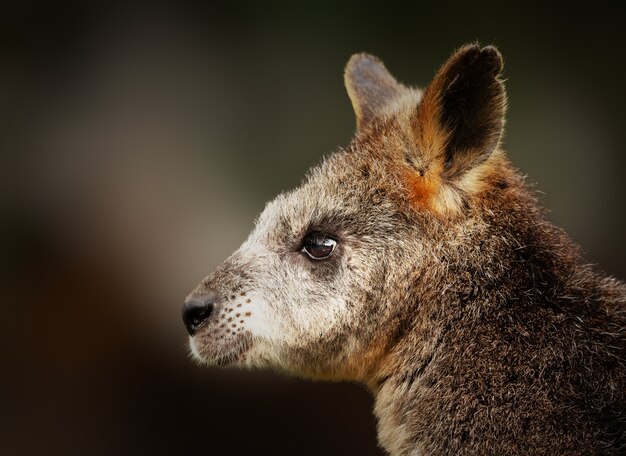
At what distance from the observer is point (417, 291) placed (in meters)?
3.93

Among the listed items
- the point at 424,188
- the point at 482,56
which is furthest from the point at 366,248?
the point at 482,56

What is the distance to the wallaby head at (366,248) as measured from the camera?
396 centimetres

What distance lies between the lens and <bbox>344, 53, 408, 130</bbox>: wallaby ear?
5.05 meters

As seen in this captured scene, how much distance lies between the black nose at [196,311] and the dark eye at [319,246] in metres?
0.58

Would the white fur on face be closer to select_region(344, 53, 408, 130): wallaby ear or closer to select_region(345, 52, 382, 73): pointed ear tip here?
select_region(344, 53, 408, 130): wallaby ear

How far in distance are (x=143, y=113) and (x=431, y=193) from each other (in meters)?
7.21

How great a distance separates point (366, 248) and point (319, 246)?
266mm

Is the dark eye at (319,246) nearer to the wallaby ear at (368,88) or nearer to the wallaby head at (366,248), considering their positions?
the wallaby head at (366,248)

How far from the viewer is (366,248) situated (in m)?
4.08

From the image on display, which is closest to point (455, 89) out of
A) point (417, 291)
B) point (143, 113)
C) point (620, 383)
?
point (417, 291)

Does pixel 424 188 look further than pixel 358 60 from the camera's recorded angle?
No

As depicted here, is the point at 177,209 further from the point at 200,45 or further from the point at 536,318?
the point at 536,318

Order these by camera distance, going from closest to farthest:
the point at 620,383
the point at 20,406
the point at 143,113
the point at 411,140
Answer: the point at 620,383, the point at 411,140, the point at 20,406, the point at 143,113

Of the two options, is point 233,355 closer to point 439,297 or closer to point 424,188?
point 439,297
